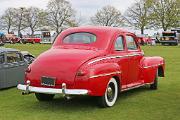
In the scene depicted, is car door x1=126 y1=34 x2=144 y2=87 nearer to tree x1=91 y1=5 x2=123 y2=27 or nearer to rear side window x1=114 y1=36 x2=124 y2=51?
rear side window x1=114 y1=36 x2=124 y2=51

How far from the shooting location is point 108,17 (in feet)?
330

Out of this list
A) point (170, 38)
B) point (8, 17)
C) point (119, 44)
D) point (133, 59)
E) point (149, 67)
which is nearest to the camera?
point (119, 44)

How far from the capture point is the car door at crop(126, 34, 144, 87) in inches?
418

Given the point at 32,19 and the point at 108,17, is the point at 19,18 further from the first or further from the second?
the point at 108,17

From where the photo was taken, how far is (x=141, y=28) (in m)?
90.8

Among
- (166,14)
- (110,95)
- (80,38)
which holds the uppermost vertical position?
(166,14)

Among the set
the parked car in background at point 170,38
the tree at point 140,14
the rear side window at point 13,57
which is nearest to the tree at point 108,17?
the tree at point 140,14

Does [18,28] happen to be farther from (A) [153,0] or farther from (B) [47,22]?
(A) [153,0]

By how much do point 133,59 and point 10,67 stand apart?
3.73m

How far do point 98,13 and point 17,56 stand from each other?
88547mm

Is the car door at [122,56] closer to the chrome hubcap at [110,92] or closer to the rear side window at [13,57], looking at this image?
the chrome hubcap at [110,92]

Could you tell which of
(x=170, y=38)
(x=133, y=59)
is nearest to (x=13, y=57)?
(x=133, y=59)

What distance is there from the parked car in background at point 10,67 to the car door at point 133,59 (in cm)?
361

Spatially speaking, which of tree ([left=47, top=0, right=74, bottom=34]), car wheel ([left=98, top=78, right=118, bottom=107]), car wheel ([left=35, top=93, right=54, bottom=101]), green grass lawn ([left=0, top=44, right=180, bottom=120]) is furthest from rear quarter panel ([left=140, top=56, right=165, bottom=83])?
tree ([left=47, top=0, right=74, bottom=34])
